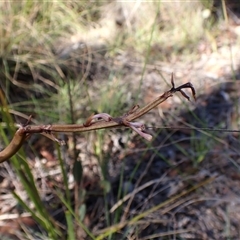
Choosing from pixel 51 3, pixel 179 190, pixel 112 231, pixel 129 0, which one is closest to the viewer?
pixel 112 231

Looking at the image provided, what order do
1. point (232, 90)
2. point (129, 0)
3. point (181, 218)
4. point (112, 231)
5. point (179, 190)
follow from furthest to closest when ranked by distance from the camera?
point (129, 0), point (232, 90), point (179, 190), point (181, 218), point (112, 231)

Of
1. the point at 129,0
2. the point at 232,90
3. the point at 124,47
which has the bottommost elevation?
the point at 232,90

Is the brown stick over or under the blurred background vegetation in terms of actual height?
over

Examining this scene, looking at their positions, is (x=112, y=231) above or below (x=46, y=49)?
below

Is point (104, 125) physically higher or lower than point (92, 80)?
higher

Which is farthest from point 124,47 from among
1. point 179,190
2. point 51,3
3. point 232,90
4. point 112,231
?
point 112,231

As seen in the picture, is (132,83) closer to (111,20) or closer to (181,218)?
(111,20)

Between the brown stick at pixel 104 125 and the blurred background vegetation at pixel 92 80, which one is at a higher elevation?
the brown stick at pixel 104 125

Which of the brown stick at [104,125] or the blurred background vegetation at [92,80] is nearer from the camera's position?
the brown stick at [104,125]

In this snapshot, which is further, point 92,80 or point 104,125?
point 92,80

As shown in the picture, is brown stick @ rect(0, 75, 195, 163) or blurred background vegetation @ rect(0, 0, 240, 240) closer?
brown stick @ rect(0, 75, 195, 163)

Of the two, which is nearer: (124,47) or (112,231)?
(112,231)
